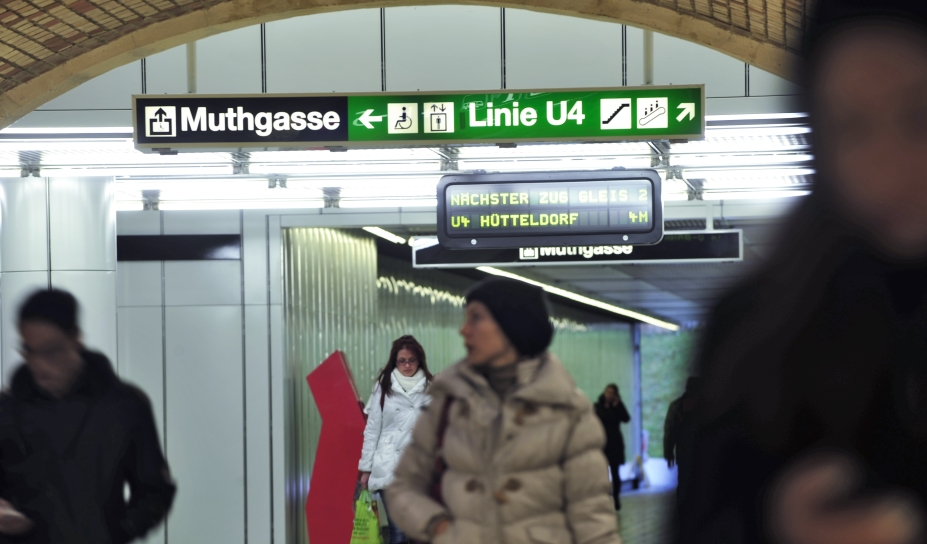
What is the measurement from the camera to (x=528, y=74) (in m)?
9.09

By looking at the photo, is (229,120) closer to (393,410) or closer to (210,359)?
(393,410)

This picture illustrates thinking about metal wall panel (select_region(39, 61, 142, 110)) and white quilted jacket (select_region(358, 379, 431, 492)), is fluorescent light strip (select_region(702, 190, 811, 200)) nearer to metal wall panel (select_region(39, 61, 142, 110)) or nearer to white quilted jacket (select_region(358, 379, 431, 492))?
white quilted jacket (select_region(358, 379, 431, 492))

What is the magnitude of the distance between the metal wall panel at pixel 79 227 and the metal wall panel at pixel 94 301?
0.16ft

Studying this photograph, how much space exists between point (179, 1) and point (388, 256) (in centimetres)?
732

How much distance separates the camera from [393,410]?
26.9 ft

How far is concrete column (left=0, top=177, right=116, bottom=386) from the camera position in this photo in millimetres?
7578

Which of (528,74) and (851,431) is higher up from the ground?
(528,74)

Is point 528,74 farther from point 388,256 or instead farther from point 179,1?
point 388,256

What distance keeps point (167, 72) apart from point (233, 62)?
19.5 inches

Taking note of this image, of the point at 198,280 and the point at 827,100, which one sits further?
the point at 198,280

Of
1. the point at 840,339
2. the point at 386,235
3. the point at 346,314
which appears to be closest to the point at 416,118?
the point at 840,339

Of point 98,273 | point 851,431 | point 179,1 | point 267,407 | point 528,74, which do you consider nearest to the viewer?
point 851,431

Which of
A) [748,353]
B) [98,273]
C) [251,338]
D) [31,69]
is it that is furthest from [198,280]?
[748,353]

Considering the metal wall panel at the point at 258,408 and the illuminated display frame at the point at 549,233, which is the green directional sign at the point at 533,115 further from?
the metal wall panel at the point at 258,408
